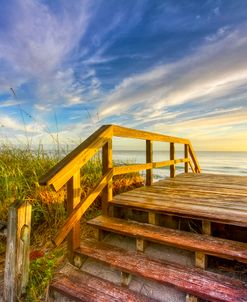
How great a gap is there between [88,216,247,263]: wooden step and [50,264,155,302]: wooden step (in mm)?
508

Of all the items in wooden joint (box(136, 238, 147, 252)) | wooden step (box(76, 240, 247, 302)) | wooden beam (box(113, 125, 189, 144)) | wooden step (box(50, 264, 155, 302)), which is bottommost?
wooden step (box(50, 264, 155, 302))

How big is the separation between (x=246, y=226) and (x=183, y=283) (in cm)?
83

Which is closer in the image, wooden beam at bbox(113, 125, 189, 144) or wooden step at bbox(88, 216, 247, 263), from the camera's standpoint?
wooden step at bbox(88, 216, 247, 263)

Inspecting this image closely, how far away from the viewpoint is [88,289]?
1.86m

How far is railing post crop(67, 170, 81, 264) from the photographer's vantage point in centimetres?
216

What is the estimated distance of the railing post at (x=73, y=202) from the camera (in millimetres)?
2164

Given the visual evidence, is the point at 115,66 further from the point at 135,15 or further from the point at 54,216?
the point at 54,216

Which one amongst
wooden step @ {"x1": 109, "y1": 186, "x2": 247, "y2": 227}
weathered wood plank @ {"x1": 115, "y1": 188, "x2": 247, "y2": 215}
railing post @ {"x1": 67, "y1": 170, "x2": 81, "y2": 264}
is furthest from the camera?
weathered wood plank @ {"x1": 115, "y1": 188, "x2": 247, "y2": 215}

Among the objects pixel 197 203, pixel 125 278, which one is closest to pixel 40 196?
pixel 125 278

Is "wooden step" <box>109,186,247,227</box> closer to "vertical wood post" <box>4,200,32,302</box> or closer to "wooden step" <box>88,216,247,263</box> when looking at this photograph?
"wooden step" <box>88,216,247,263</box>

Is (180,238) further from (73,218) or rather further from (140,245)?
(73,218)

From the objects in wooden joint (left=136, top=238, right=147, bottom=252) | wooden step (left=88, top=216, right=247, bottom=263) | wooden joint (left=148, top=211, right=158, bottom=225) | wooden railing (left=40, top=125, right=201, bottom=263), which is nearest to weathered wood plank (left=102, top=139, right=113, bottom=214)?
wooden railing (left=40, top=125, right=201, bottom=263)

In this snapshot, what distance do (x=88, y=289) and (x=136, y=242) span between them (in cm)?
64

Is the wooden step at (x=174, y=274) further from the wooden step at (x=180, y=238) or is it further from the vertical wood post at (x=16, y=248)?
the vertical wood post at (x=16, y=248)
